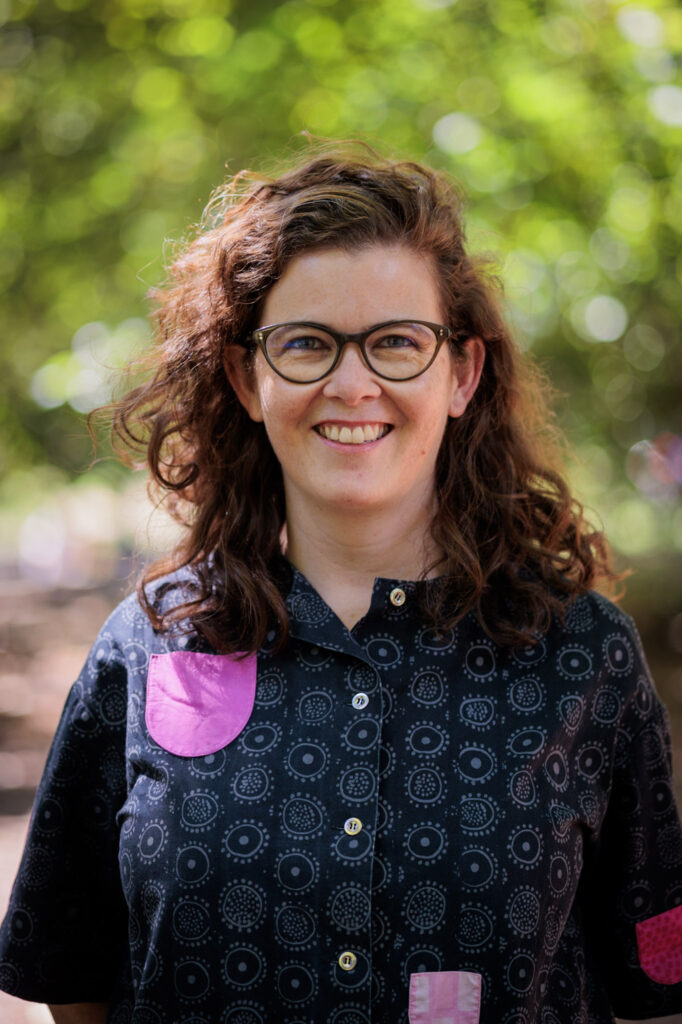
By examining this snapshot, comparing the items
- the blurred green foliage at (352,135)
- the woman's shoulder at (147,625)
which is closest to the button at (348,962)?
the woman's shoulder at (147,625)

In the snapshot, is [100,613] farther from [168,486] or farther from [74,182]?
[168,486]

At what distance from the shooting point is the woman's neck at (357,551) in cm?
194

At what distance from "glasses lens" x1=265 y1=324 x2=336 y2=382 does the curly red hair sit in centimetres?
13

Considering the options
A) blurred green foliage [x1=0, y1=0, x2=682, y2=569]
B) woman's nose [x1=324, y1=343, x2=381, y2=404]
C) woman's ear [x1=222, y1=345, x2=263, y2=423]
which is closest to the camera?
woman's nose [x1=324, y1=343, x2=381, y2=404]

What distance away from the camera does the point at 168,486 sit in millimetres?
2217

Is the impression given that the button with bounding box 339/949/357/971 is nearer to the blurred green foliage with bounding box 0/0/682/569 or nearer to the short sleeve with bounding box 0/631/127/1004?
the short sleeve with bounding box 0/631/127/1004

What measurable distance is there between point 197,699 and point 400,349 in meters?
0.76

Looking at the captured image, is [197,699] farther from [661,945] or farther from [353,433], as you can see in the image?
[661,945]

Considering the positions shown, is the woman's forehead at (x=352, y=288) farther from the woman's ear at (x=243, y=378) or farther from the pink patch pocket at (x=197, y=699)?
the pink patch pocket at (x=197, y=699)

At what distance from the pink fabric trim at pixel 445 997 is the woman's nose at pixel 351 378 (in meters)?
1.00

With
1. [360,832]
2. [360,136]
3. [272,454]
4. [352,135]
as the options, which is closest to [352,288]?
[272,454]

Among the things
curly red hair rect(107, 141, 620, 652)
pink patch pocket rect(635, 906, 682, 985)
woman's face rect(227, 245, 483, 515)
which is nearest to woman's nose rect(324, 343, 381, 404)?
woman's face rect(227, 245, 483, 515)

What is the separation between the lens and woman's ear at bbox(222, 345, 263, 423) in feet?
6.60

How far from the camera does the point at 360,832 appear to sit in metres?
1.69
